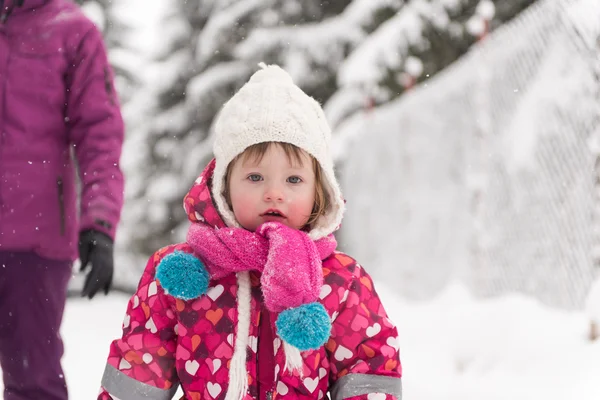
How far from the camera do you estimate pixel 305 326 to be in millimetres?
2121

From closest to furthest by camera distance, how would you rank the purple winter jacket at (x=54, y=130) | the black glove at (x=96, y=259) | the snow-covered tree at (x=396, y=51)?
the black glove at (x=96, y=259), the purple winter jacket at (x=54, y=130), the snow-covered tree at (x=396, y=51)

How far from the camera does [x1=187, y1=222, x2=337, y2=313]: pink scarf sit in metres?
Result: 2.17

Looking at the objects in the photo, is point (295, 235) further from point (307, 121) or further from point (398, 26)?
point (398, 26)

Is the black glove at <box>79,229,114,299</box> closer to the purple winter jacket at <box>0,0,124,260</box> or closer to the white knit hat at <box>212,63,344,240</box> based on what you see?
the purple winter jacket at <box>0,0,124,260</box>

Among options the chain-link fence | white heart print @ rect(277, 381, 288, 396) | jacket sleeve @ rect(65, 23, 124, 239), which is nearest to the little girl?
white heart print @ rect(277, 381, 288, 396)

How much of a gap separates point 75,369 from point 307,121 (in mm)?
4154

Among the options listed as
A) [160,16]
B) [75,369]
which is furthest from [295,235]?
[160,16]

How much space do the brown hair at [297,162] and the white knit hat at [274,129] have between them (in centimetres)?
2

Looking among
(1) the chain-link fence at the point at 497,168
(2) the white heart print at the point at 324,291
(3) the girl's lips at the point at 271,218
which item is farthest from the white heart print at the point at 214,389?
(1) the chain-link fence at the point at 497,168

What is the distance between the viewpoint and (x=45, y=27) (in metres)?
3.06

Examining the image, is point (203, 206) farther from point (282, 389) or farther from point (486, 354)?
point (486, 354)

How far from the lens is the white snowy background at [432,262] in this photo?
187 inches

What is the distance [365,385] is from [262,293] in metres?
0.42

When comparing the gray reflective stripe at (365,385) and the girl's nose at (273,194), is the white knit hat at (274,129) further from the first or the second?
the gray reflective stripe at (365,385)
